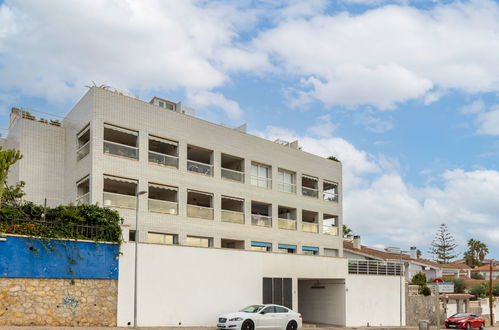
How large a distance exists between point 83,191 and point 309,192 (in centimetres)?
1769

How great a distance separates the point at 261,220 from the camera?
125 feet

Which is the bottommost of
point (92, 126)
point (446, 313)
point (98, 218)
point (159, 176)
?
point (446, 313)

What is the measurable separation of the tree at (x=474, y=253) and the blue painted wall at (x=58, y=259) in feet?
396

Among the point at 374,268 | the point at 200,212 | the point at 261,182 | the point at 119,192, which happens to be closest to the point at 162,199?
the point at 200,212

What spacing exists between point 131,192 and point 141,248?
7.36 metres

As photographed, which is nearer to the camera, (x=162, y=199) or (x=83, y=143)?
(x=83, y=143)

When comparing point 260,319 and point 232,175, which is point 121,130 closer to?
point 232,175

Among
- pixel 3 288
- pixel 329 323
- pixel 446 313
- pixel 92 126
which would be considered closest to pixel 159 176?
pixel 92 126

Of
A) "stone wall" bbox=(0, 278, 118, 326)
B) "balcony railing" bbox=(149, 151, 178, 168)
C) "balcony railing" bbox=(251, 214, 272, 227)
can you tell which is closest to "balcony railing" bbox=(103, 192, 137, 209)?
"balcony railing" bbox=(149, 151, 178, 168)

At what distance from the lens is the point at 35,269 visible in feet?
72.7

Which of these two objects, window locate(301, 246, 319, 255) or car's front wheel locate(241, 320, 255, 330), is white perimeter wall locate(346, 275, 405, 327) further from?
car's front wheel locate(241, 320, 255, 330)

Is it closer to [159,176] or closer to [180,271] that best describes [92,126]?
[159,176]

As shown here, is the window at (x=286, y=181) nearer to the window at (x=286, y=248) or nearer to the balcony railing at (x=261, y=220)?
the balcony railing at (x=261, y=220)

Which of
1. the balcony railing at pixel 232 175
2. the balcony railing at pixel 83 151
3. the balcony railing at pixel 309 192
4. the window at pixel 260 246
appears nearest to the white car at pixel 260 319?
the window at pixel 260 246
